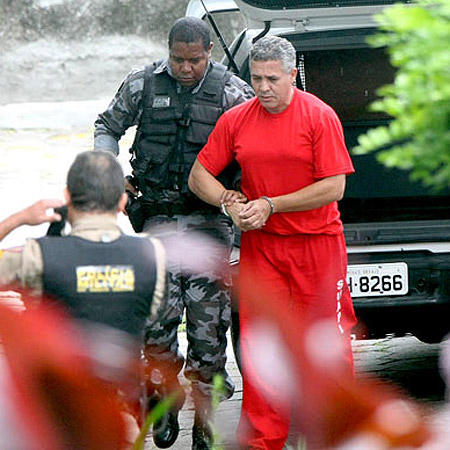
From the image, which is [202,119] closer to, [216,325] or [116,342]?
[216,325]

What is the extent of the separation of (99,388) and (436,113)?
1.71 m

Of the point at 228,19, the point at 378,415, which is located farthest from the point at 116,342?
the point at 228,19

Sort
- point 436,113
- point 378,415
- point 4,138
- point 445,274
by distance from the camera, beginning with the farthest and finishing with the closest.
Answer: point 4,138 < point 445,274 < point 378,415 < point 436,113

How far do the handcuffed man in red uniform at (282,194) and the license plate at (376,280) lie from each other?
0.37 metres

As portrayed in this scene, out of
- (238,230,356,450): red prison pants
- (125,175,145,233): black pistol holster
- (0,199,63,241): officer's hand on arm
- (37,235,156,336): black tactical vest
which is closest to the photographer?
(37,235,156,336): black tactical vest

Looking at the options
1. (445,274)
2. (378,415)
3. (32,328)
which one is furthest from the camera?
(445,274)

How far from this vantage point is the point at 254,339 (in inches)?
202

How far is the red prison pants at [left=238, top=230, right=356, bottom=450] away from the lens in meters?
5.02

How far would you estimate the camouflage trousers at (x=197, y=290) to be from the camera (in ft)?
17.7

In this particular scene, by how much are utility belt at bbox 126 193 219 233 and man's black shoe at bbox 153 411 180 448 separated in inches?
31.7

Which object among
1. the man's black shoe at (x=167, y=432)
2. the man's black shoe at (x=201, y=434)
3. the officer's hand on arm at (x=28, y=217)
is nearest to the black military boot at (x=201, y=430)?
the man's black shoe at (x=201, y=434)

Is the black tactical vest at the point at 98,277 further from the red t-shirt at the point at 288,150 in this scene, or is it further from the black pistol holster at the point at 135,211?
the black pistol holster at the point at 135,211

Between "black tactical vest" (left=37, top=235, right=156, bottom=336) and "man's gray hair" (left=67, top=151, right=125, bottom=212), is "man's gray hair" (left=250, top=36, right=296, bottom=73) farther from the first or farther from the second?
"black tactical vest" (left=37, top=235, right=156, bottom=336)

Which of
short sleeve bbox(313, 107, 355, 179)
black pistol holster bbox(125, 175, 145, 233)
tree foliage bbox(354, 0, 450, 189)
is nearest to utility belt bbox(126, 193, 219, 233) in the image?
black pistol holster bbox(125, 175, 145, 233)
